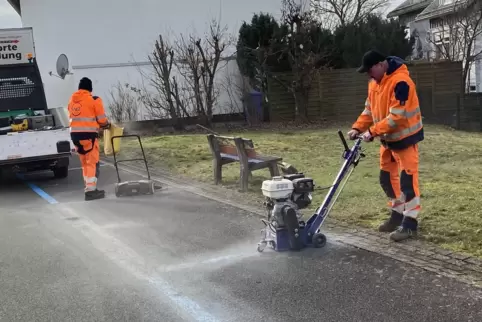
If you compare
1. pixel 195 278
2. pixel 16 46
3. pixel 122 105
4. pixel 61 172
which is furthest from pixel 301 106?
pixel 195 278

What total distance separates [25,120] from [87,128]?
2.92 metres

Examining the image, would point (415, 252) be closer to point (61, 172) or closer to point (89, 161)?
point (89, 161)

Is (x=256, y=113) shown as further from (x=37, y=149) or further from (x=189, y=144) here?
(x=37, y=149)

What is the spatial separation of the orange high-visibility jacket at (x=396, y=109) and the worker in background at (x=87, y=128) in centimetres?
504

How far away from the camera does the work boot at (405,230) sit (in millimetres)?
5816

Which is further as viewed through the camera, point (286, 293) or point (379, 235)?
point (379, 235)

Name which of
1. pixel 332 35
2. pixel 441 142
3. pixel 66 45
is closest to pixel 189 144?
pixel 441 142

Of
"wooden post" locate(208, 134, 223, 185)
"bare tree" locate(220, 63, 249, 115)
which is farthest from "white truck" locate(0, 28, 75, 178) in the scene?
"bare tree" locate(220, 63, 249, 115)

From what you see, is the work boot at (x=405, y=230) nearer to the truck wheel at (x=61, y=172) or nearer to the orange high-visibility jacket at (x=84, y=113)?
the orange high-visibility jacket at (x=84, y=113)

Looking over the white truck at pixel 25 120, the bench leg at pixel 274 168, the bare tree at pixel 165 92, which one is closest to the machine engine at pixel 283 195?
the bench leg at pixel 274 168

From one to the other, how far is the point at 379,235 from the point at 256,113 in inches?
654

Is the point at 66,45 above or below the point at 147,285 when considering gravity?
above

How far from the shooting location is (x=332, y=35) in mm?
21875

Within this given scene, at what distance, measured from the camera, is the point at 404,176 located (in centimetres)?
573
